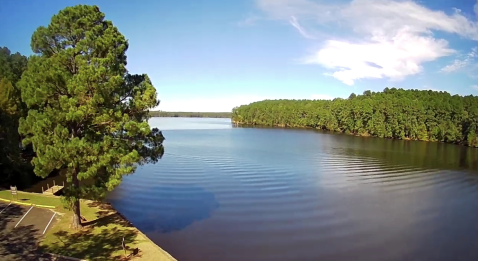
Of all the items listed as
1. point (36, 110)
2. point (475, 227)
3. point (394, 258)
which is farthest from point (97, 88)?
point (475, 227)

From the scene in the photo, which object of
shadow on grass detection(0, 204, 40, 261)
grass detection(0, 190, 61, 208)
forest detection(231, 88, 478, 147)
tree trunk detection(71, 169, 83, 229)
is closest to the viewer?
shadow on grass detection(0, 204, 40, 261)

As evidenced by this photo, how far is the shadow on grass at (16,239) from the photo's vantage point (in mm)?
12146

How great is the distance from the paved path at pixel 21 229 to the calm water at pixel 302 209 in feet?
15.7

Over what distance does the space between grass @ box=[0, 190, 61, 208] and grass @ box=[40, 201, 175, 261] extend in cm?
268

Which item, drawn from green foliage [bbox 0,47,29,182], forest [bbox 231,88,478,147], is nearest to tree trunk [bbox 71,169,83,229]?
green foliage [bbox 0,47,29,182]

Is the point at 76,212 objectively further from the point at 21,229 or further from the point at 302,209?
the point at 302,209

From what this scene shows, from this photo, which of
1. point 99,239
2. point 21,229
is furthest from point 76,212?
point 21,229

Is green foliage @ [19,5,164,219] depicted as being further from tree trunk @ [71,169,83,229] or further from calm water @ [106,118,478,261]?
calm water @ [106,118,478,261]

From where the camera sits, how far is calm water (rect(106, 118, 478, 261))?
1584cm

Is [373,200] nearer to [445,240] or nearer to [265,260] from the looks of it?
[445,240]

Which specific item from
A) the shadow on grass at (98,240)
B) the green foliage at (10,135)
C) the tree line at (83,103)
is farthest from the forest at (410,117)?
the green foliage at (10,135)

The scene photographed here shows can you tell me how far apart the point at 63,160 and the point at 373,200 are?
20.7 meters

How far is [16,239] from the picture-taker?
13.6 metres

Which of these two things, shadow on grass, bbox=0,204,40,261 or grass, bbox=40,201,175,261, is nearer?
shadow on grass, bbox=0,204,40,261
